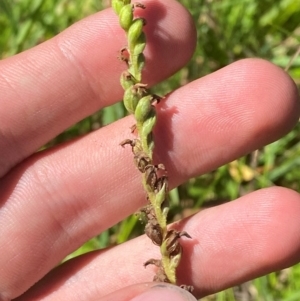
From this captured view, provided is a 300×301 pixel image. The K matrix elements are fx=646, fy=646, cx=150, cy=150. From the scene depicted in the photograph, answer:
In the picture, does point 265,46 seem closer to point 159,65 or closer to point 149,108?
point 159,65

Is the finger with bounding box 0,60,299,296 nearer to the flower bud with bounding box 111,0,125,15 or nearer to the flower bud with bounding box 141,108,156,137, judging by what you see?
the flower bud with bounding box 141,108,156,137

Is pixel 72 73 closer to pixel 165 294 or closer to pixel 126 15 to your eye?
pixel 126 15

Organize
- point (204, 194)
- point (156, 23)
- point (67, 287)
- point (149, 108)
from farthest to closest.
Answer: point (204, 194), point (67, 287), point (156, 23), point (149, 108)

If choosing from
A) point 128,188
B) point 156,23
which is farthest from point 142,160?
point 156,23

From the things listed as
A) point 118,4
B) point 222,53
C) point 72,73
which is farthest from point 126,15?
point 222,53

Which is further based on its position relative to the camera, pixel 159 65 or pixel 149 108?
pixel 159 65

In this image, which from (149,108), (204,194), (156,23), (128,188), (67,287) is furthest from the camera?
(204,194)
